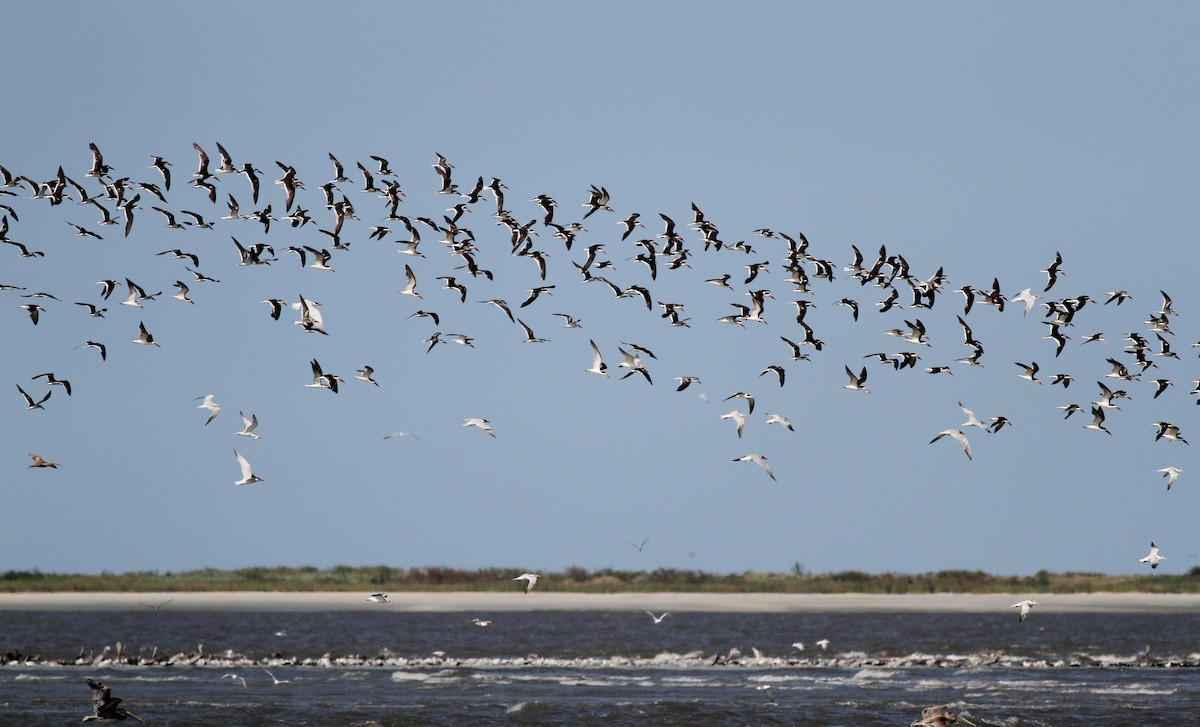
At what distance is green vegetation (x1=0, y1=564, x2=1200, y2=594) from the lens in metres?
75.1

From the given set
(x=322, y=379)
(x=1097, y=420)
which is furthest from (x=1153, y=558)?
(x=322, y=379)

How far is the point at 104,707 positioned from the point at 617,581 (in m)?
46.2

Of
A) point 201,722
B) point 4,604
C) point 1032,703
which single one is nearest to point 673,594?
point 4,604

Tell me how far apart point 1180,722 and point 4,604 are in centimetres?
4972

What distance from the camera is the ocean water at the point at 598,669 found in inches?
1453

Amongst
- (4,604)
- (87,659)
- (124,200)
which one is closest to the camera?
(124,200)

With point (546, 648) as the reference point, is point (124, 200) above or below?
above

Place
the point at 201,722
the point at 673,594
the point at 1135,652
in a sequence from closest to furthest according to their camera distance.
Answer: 1. the point at 201,722
2. the point at 1135,652
3. the point at 673,594

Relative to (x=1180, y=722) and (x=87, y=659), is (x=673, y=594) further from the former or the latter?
(x=1180, y=722)

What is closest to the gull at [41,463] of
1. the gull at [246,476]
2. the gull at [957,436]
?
the gull at [246,476]

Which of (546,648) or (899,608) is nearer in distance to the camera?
(546,648)

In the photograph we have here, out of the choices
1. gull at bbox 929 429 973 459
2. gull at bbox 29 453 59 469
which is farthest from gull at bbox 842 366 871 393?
gull at bbox 29 453 59 469

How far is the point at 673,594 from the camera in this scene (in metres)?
74.1

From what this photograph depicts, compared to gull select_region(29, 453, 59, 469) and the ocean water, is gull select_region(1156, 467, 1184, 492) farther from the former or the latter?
gull select_region(29, 453, 59, 469)
